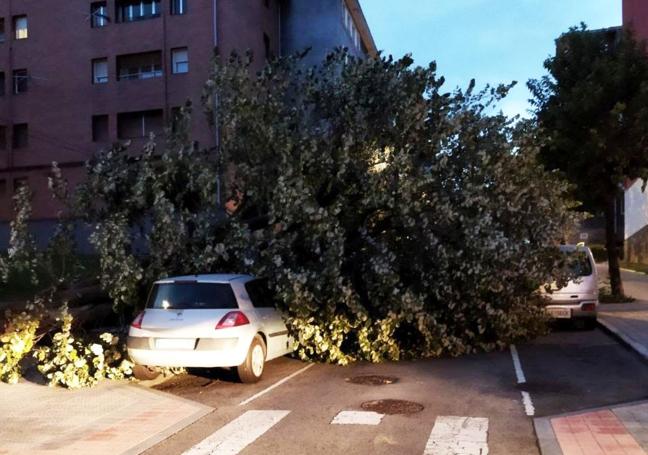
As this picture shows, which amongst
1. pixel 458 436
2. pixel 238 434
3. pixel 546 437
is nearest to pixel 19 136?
pixel 238 434

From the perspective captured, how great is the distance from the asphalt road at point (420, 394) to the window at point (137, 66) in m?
24.2

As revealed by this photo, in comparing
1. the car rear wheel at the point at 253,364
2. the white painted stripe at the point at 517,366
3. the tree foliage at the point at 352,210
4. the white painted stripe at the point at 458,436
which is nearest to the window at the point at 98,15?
the tree foliage at the point at 352,210

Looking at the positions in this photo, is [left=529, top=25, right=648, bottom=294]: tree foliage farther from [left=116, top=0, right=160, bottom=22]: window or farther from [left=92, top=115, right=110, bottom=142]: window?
[left=92, top=115, right=110, bottom=142]: window

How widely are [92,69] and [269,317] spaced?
26.5 m

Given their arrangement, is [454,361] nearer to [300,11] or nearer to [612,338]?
[612,338]

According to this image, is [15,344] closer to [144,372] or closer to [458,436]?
[144,372]

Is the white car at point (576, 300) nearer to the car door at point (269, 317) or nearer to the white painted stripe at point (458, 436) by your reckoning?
the car door at point (269, 317)

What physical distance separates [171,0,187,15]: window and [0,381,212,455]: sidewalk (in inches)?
994

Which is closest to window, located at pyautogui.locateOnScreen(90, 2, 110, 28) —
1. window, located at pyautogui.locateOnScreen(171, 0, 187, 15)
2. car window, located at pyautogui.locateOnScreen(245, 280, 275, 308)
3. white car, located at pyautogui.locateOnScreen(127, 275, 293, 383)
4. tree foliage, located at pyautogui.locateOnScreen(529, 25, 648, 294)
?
window, located at pyautogui.locateOnScreen(171, 0, 187, 15)

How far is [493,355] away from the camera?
469 inches

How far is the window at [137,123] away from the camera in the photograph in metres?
32.6

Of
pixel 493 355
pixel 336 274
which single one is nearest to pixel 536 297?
pixel 493 355

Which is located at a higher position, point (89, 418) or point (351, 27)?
point (351, 27)

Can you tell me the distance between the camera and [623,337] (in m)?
12.7
